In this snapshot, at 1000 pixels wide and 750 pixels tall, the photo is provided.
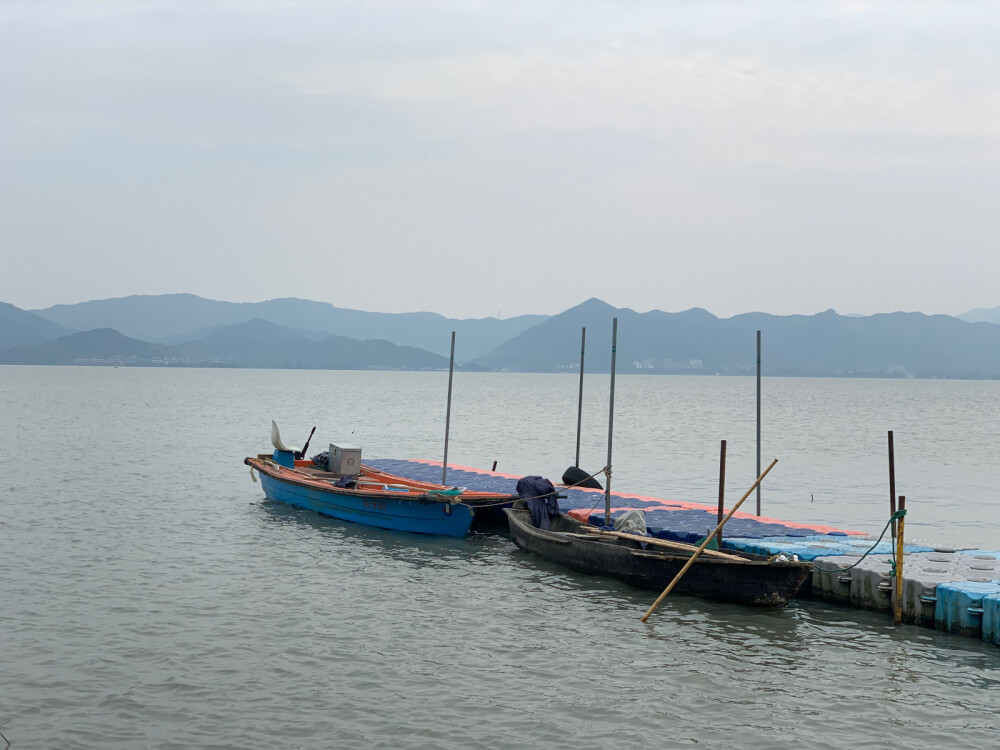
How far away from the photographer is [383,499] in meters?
26.5

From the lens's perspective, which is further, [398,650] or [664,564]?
[664,564]

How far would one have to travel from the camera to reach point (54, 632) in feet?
53.5

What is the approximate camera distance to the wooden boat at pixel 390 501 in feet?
84.0

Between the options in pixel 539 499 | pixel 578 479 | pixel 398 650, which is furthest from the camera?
pixel 578 479

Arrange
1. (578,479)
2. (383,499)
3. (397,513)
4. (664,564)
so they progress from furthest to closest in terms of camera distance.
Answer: (578,479) → (383,499) → (397,513) → (664,564)

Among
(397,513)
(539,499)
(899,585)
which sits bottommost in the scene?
(397,513)

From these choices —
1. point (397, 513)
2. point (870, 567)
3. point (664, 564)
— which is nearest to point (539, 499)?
point (397, 513)

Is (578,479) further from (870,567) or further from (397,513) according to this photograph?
(870,567)

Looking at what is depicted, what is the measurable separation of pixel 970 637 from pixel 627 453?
4092 cm

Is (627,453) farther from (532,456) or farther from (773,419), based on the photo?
(773,419)

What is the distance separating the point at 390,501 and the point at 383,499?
0.91ft

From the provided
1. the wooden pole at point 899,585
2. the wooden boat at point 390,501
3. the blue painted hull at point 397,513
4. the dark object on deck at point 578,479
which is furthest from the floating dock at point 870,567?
the dark object on deck at point 578,479

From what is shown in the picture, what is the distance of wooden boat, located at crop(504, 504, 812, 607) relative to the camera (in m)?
17.9

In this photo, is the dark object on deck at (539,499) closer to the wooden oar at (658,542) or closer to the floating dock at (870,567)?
the floating dock at (870,567)
